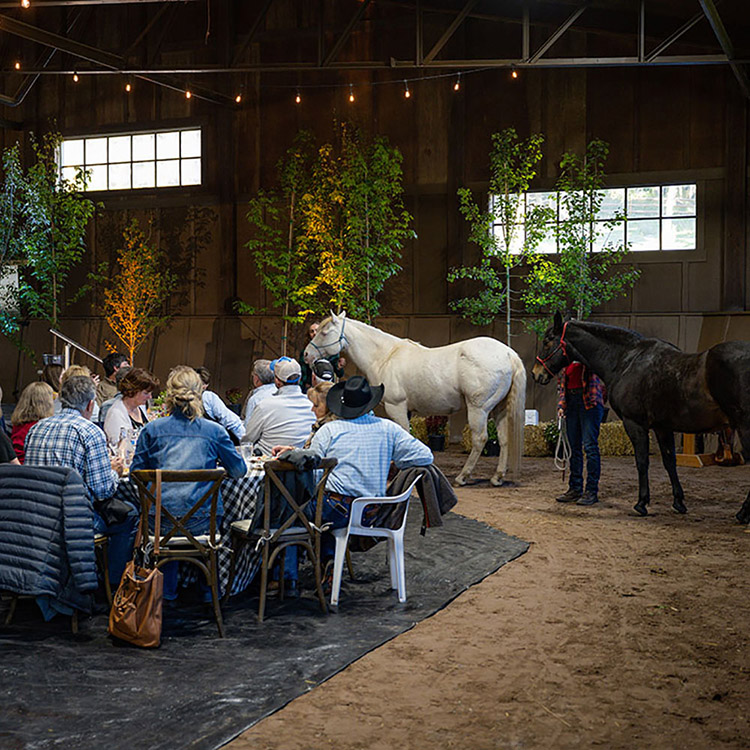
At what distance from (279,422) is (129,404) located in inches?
36.4

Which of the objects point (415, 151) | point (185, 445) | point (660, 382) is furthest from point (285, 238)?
point (185, 445)

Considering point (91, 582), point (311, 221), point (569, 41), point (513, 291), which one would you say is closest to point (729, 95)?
point (569, 41)

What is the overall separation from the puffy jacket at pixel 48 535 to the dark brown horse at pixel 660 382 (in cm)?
470

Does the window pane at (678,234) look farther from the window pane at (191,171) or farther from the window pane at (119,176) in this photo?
the window pane at (119,176)

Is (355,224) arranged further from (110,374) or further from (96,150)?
(96,150)

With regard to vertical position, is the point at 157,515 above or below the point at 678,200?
below

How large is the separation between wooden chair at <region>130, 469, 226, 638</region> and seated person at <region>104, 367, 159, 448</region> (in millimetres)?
1225

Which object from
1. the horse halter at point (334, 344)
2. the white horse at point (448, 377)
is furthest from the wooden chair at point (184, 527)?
the horse halter at point (334, 344)

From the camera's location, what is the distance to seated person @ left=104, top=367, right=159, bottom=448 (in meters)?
5.51

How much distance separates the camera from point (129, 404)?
5625 mm

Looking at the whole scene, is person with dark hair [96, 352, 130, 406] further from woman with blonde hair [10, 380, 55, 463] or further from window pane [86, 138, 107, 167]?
window pane [86, 138, 107, 167]

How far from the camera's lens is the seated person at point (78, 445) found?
4430mm

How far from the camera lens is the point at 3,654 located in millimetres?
3986

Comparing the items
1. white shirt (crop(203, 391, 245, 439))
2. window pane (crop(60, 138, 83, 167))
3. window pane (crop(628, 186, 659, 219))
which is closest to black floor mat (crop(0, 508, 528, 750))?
white shirt (crop(203, 391, 245, 439))
